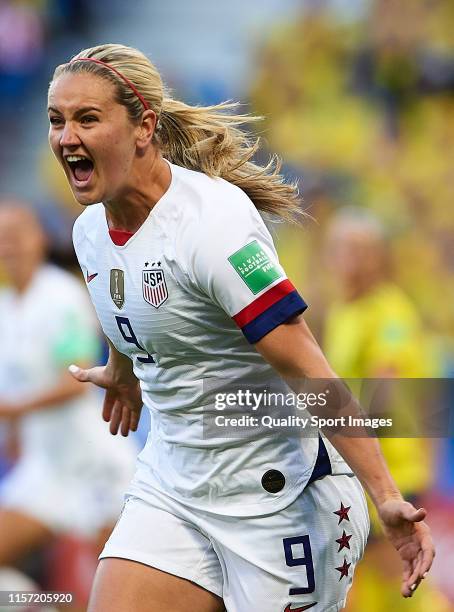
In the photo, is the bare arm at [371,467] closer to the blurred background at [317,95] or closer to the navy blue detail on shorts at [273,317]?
the navy blue detail on shorts at [273,317]

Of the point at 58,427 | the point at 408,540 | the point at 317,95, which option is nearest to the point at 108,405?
the point at 408,540

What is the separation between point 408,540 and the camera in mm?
2803

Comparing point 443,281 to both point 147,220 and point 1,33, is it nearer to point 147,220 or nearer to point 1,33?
point 1,33

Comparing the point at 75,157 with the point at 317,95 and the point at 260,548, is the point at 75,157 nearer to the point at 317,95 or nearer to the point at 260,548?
the point at 260,548

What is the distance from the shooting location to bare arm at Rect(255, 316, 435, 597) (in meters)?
2.78

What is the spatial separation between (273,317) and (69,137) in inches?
26.8

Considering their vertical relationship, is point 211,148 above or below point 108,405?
above

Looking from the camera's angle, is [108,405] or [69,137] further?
[108,405]

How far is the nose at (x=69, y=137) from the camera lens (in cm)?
304

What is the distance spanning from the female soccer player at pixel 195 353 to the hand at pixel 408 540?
7.2 inches

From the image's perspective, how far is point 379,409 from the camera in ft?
16.3

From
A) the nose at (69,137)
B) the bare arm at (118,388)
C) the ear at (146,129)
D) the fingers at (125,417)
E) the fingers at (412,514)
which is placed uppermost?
the ear at (146,129)

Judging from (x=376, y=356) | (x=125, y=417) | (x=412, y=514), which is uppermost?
(x=376, y=356)

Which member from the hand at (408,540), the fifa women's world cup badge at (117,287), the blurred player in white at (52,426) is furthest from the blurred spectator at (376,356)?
the hand at (408,540)
